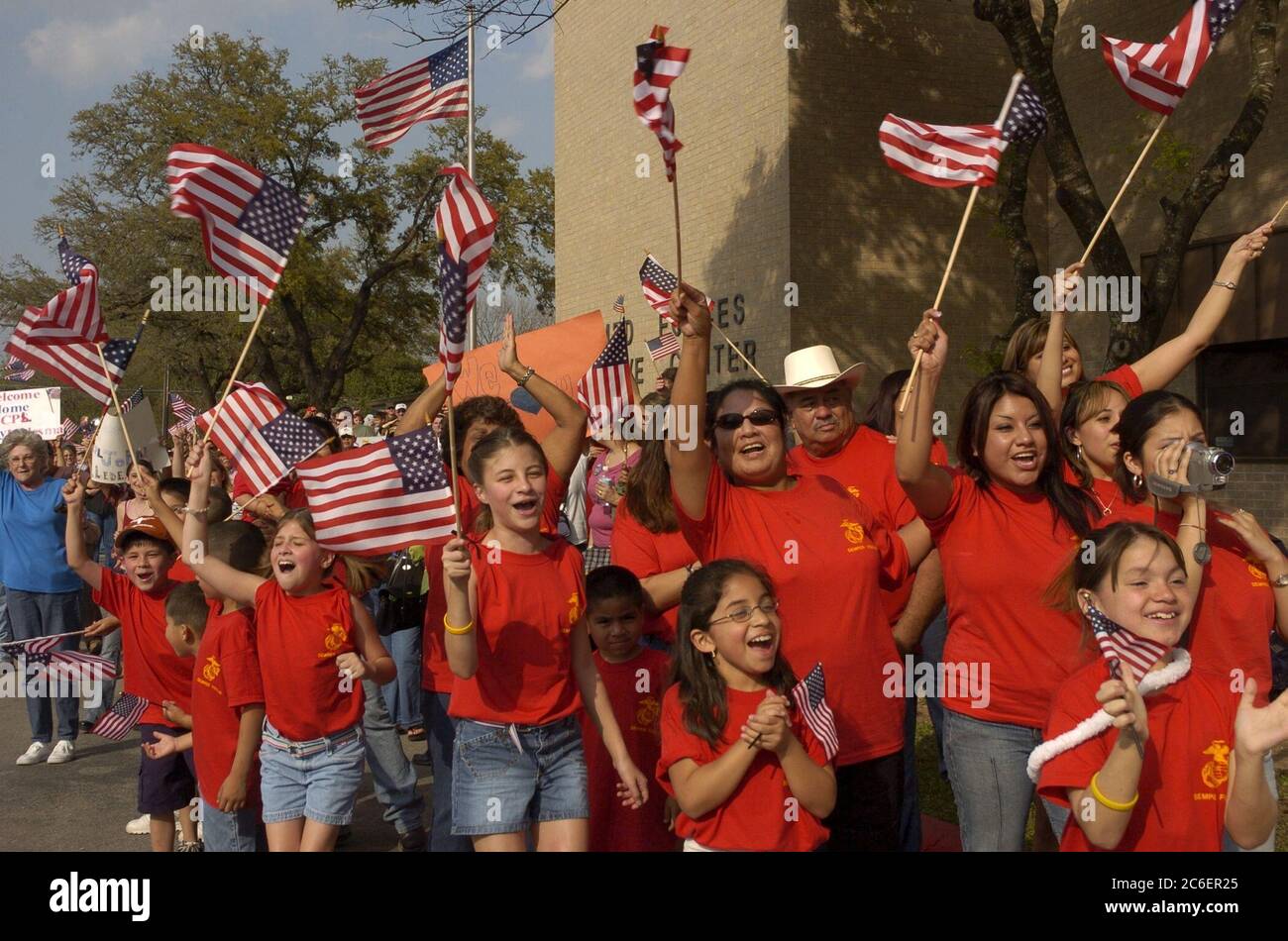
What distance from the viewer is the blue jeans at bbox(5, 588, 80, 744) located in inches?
337

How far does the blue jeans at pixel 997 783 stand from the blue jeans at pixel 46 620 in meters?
6.88

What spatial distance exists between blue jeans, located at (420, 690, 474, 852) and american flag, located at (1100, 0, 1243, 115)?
3773 mm

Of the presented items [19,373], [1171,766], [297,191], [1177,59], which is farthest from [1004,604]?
[297,191]

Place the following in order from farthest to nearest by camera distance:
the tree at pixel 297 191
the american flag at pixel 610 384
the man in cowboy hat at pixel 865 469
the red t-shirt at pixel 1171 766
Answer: the tree at pixel 297 191
the american flag at pixel 610 384
the man in cowboy hat at pixel 865 469
the red t-shirt at pixel 1171 766

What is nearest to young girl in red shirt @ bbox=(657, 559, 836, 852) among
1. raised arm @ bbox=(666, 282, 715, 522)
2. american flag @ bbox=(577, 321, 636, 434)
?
raised arm @ bbox=(666, 282, 715, 522)

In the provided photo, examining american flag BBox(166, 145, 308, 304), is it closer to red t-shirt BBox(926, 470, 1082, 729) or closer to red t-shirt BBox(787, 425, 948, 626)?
red t-shirt BBox(787, 425, 948, 626)

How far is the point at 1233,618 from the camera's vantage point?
3.54m

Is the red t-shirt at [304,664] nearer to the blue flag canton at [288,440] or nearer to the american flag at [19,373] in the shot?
the blue flag canton at [288,440]

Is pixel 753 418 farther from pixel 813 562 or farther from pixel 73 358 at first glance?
pixel 73 358

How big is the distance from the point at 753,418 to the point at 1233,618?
1.51 meters

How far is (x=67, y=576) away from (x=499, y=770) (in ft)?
19.6

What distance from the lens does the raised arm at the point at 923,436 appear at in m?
3.71

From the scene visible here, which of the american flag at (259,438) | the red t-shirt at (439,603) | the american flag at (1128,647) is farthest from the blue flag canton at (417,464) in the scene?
the american flag at (1128,647)

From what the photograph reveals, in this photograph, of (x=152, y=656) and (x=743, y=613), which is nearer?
(x=743, y=613)
